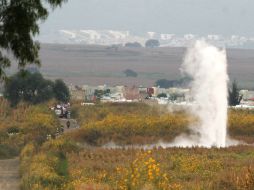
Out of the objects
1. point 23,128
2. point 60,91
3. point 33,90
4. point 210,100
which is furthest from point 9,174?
point 60,91

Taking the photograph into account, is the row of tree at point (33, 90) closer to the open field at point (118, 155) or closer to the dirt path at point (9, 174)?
the open field at point (118, 155)

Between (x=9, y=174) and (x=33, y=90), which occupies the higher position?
(x=33, y=90)

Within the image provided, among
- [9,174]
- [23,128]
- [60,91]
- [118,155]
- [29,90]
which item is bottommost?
[9,174]

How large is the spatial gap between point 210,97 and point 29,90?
35.2 meters

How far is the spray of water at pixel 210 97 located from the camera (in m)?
56.0

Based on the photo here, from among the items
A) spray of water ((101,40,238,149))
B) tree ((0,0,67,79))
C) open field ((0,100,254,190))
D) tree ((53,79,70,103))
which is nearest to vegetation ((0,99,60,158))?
open field ((0,100,254,190))

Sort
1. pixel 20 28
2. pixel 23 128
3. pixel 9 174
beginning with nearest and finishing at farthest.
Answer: pixel 20 28, pixel 9 174, pixel 23 128

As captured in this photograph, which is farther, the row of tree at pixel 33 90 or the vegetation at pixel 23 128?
the row of tree at pixel 33 90

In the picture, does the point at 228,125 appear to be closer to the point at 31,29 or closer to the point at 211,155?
the point at 211,155

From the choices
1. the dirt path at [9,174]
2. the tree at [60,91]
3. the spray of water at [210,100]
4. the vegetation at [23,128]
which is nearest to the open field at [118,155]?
the vegetation at [23,128]

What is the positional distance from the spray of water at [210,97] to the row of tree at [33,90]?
27578mm

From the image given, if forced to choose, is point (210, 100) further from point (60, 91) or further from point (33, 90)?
point (60, 91)

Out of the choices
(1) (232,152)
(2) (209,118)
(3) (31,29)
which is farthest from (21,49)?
(2) (209,118)

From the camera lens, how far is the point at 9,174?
38.9 metres
